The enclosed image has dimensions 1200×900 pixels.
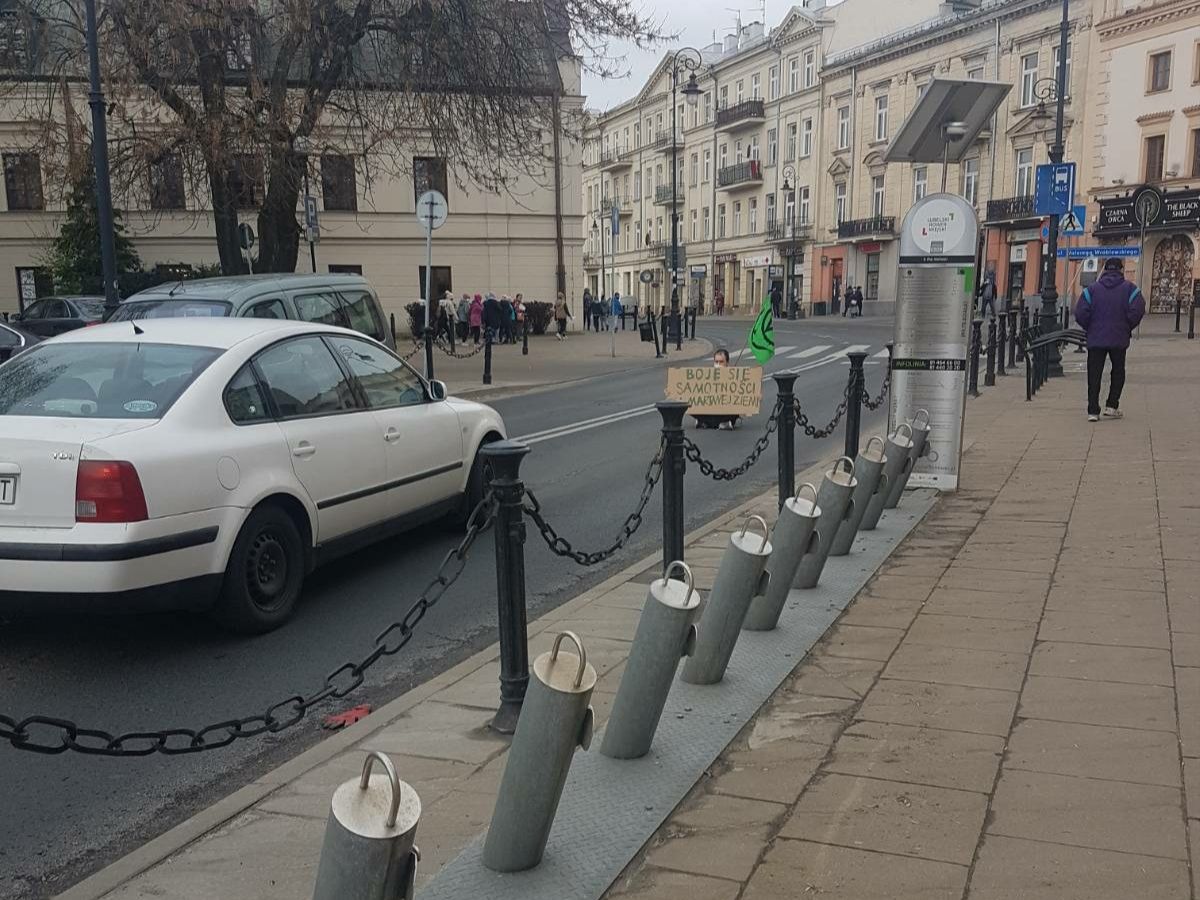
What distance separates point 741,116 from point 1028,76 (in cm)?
2259

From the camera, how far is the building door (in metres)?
40.1

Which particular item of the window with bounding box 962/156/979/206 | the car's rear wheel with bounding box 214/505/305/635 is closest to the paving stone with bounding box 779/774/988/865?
the car's rear wheel with bounding box 214/505/305/635

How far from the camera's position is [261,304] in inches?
424

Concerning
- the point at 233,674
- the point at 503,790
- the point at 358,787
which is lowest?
the point at 233,674

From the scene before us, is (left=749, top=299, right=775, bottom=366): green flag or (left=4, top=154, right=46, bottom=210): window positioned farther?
(left=4, top=154, right=46, bottom=210): window

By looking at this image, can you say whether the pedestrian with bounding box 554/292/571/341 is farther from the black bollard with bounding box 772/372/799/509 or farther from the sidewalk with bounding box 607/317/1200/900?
the sidewalk with bounding box 607/317/1200/900

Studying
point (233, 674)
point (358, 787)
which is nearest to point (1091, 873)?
point (358, 787)

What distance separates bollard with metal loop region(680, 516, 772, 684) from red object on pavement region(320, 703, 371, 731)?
136 cm

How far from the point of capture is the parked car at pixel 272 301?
10.6 m

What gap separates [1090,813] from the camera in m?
3.27

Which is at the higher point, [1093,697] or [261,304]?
[261,304]

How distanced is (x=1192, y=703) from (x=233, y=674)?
4076mm

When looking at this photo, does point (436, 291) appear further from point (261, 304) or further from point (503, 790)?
point (503, 790)

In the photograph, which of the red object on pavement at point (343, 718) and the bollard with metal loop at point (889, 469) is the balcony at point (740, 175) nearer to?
the bollard with metal loop at point (889, 469)
